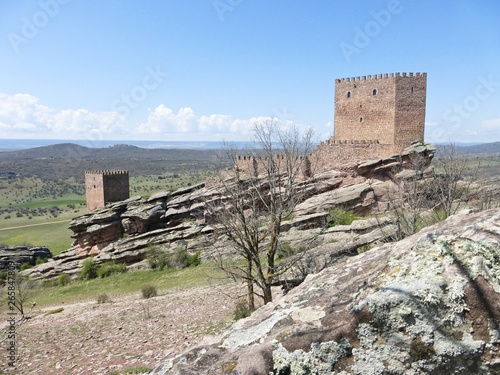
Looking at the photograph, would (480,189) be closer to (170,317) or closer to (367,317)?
(170,317)

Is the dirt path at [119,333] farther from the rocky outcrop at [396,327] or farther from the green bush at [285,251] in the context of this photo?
the rocky outcrop at [396,327]

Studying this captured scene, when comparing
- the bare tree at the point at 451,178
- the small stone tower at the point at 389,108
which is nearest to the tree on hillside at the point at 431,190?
the bare tree at the point at 451,178

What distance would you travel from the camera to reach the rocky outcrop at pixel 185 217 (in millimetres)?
29328

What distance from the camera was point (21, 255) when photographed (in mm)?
45781

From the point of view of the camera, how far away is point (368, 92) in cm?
3312

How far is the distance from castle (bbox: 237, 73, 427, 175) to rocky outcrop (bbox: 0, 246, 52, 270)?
2977 centimetres

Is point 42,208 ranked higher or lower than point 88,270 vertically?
lower

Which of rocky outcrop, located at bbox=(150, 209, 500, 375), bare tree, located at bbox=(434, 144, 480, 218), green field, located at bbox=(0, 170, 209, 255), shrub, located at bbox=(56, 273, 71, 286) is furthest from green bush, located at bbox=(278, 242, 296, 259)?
shrub, located at bbox=(56, 273, 71, 286)

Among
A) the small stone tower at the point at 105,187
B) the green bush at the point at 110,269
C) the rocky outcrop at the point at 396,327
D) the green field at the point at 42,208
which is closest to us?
the rocky outcrop at the point at 396,327

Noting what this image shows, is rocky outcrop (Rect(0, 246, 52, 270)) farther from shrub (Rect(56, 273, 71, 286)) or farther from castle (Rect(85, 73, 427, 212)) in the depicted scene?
castle (Rect(85, 73, 427, 212))

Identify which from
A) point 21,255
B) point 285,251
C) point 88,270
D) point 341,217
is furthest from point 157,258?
point 21,255

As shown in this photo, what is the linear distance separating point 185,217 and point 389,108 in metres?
20.4

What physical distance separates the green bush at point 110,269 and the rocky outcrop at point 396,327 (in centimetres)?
3308

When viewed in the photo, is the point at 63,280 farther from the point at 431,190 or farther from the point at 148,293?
the point at 431,190
